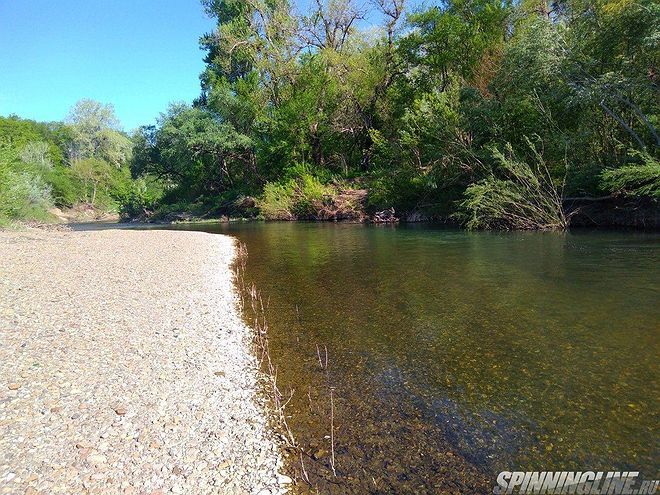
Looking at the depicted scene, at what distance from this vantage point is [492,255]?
13.5 m

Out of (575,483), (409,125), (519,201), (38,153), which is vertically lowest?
(575,483)

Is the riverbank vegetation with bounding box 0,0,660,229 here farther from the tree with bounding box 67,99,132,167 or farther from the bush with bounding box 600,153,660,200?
the tree with bounding box 67,99,132,167

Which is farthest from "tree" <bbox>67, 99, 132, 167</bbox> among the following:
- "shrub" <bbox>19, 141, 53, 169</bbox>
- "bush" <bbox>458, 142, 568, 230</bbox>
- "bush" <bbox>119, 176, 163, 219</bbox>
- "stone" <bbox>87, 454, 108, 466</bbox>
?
"stone" <bbox>87, 454, 108, 466</bbox>

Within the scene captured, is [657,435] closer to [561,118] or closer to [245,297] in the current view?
[245,297]

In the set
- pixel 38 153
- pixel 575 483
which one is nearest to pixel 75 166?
pixel 38 153

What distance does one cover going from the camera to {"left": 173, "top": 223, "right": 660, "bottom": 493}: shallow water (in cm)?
369

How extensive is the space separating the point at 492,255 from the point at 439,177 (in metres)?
13.6

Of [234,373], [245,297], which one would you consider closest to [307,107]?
[245,297]

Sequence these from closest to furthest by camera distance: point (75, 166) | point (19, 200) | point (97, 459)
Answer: point (97, 459) → point (19, 200) → point (75, 166)

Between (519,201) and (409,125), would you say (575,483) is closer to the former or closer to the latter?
(519,201)

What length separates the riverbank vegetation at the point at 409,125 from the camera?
18.2 metres

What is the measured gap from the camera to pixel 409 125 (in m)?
27.7

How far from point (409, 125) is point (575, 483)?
2646cm

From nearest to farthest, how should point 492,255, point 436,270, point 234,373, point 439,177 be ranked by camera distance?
point 234,373 < point 436,270 < point 492,255 < point 439,177
